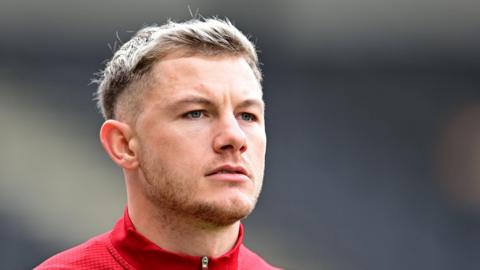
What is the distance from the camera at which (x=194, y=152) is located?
8.09 ft

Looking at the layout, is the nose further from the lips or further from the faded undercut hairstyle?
the faded undercut hairstyle

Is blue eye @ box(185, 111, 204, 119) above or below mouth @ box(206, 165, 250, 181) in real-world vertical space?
above

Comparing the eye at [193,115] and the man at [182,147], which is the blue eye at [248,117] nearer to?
the man at [182,147]

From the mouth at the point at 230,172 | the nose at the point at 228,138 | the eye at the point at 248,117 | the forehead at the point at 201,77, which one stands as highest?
the forehead at the point at 201,77

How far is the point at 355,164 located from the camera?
9.09 meters

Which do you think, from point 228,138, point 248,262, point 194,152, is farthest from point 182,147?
point 248,262

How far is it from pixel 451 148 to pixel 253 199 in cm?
700

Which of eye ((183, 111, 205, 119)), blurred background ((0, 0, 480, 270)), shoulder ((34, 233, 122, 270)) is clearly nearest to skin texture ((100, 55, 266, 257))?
eye ((183, 111, 205, 119))

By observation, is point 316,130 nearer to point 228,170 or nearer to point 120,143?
point 120,143

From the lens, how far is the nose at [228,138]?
2.47 meters

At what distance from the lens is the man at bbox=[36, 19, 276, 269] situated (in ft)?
8.11

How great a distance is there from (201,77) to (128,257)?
62cm

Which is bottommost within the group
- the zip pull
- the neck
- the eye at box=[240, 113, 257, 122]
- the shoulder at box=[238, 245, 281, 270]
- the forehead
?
the zip pull

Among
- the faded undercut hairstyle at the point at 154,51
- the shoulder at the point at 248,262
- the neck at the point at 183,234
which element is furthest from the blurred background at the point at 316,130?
the neck at the point at 183,234
